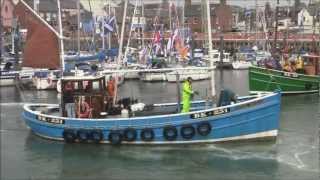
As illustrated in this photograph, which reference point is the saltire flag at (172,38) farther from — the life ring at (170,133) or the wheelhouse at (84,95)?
the life ring at (170,133)

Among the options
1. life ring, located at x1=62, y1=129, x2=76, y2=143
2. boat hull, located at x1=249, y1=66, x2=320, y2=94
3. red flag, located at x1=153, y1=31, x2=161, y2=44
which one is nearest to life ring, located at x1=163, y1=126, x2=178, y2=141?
life ring, located at x1=62, y1=129, x2=76, y2=143

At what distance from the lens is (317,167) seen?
2114 centimetres

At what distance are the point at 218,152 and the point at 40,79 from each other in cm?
3047

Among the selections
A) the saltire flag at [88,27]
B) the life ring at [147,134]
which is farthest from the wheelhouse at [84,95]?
the saltire flag at [88,27]

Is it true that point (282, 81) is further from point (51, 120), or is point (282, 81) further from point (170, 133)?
point (51, 120)

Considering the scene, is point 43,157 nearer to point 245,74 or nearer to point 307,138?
point 307,138

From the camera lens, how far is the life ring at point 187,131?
24344mm

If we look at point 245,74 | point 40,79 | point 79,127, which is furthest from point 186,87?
point 245,74

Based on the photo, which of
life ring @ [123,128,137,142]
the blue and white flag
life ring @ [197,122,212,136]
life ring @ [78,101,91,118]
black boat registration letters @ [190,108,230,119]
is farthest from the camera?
the blue and white flag

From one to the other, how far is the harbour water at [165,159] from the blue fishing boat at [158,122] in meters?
0.37

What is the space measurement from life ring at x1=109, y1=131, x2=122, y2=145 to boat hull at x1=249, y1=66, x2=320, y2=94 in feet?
61.2

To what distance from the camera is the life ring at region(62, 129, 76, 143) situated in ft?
84.2

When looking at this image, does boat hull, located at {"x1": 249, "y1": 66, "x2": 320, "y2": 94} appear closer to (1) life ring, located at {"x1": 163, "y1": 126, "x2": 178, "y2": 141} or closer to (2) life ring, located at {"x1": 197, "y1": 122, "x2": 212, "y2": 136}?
(2) life ring, located at {"x1": 197, "y1": 122, "x2": 212, "y2": 136}

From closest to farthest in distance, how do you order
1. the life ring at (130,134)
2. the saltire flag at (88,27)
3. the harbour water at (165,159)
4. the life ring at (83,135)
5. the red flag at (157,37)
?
the harbour water at (165,159) → the life ring at (130,134) → the life ring at (83,135) → the red flag at (157,37) → the saltire flag at (88,27)
